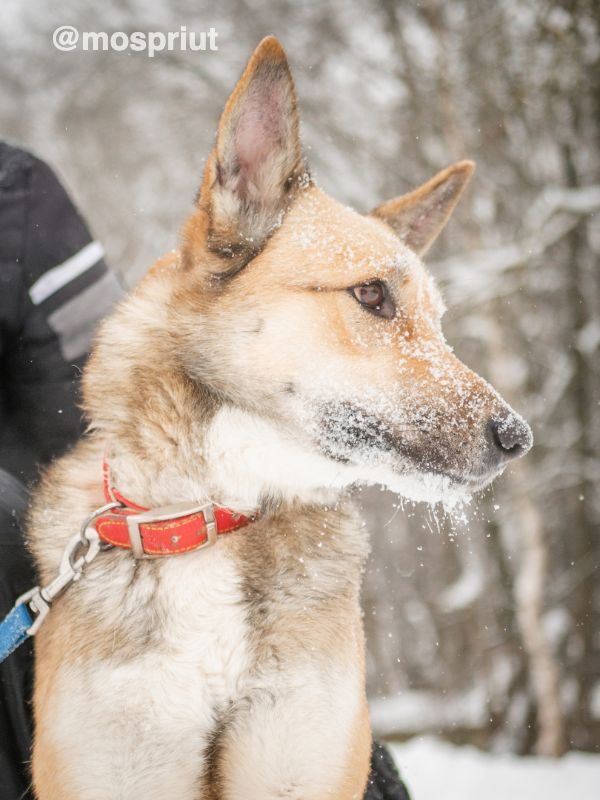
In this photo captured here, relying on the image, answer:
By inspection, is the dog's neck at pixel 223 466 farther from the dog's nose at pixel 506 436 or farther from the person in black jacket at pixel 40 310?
the person in black jacket at pixel 40 310

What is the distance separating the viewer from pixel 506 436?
5.38 ft

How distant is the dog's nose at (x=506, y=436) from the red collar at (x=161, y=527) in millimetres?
679

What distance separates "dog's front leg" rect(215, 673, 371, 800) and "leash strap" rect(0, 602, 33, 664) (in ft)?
1.74

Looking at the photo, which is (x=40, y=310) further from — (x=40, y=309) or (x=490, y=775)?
(x=490, y=775)

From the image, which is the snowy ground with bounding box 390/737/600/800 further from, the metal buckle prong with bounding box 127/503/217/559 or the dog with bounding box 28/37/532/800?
the metal buckle prong with bounding box 127/503/217/559

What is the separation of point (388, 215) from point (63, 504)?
51.8 inches

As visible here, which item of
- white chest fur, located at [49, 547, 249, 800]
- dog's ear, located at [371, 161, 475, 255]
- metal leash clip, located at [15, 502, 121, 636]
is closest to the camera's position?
white chest fur, located at [49, 547, 249, 800]

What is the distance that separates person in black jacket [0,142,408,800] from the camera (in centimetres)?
218

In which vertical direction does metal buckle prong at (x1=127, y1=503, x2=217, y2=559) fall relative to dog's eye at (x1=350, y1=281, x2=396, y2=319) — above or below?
below

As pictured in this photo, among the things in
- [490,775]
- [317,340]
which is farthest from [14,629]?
[490,775]

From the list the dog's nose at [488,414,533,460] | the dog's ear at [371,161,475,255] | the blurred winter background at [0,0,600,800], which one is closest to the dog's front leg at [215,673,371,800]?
the dog's nose at [488,414,533,460]

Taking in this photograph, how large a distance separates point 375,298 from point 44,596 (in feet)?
3.58

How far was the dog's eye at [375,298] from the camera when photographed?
1.73m

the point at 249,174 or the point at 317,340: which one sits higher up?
the point at 249,174
